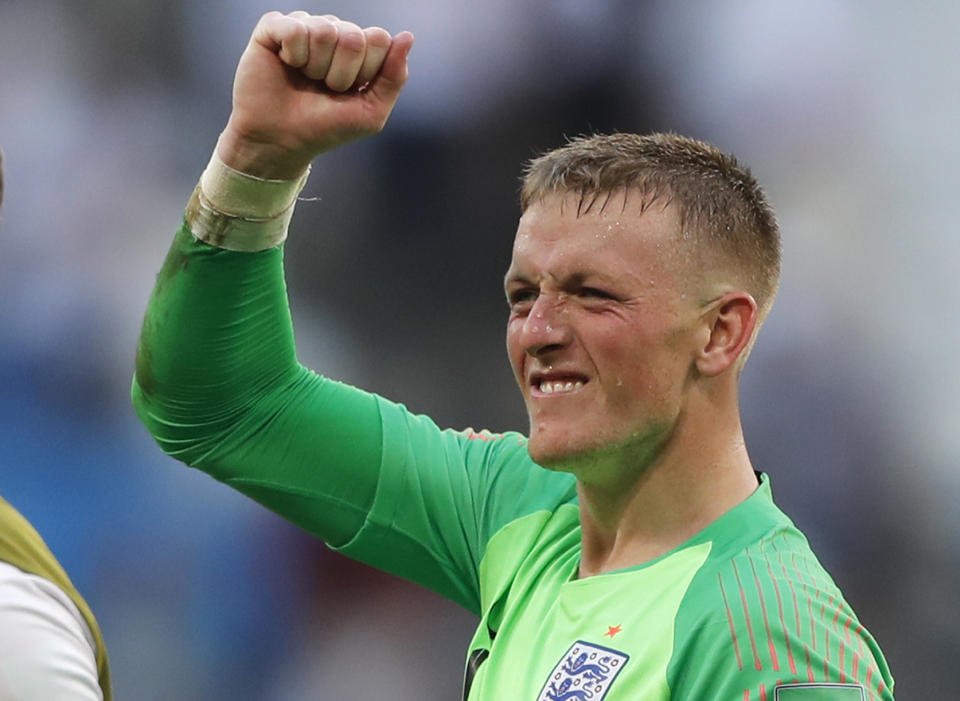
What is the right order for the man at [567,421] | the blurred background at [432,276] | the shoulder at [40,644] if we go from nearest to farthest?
the shoulder at [40,644]
the man at [567,421]
the blurred background at [432,276]

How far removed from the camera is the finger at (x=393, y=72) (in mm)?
1985

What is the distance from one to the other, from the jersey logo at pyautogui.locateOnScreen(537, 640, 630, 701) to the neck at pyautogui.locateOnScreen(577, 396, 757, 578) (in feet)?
0.62

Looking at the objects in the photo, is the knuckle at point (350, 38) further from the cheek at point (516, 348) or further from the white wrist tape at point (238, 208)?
the cheek at point (516, 348)

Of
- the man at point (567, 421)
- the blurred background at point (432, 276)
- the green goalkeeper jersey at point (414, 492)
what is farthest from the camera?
the blurred background at point (432, 276)

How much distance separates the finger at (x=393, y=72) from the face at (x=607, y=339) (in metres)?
0.34

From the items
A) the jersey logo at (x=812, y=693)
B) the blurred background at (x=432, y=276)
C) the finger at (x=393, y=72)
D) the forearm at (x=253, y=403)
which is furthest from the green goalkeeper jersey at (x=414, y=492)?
the blurred background at (x=432, y=276)

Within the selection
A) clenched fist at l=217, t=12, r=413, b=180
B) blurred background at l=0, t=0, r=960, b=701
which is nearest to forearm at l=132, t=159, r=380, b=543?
clenched fist at l=217, t=12, r=413, b=180

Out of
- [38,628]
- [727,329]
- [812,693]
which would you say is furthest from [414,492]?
[38,628]

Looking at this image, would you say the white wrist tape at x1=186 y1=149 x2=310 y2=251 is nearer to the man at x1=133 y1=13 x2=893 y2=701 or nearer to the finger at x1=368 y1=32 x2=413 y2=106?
the man at x1=133 y1=13 x2=893 y2=701

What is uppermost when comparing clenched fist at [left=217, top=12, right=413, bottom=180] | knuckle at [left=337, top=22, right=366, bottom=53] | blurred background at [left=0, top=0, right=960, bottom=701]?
knuckle at [left=337, top=22, right=366, bottom=53]

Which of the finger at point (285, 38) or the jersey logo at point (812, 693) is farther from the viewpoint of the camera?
the finger at point (285, 38)

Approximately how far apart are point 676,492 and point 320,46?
0.87 m

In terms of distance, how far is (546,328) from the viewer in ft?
6.60

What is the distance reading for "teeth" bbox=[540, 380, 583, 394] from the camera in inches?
78.7
